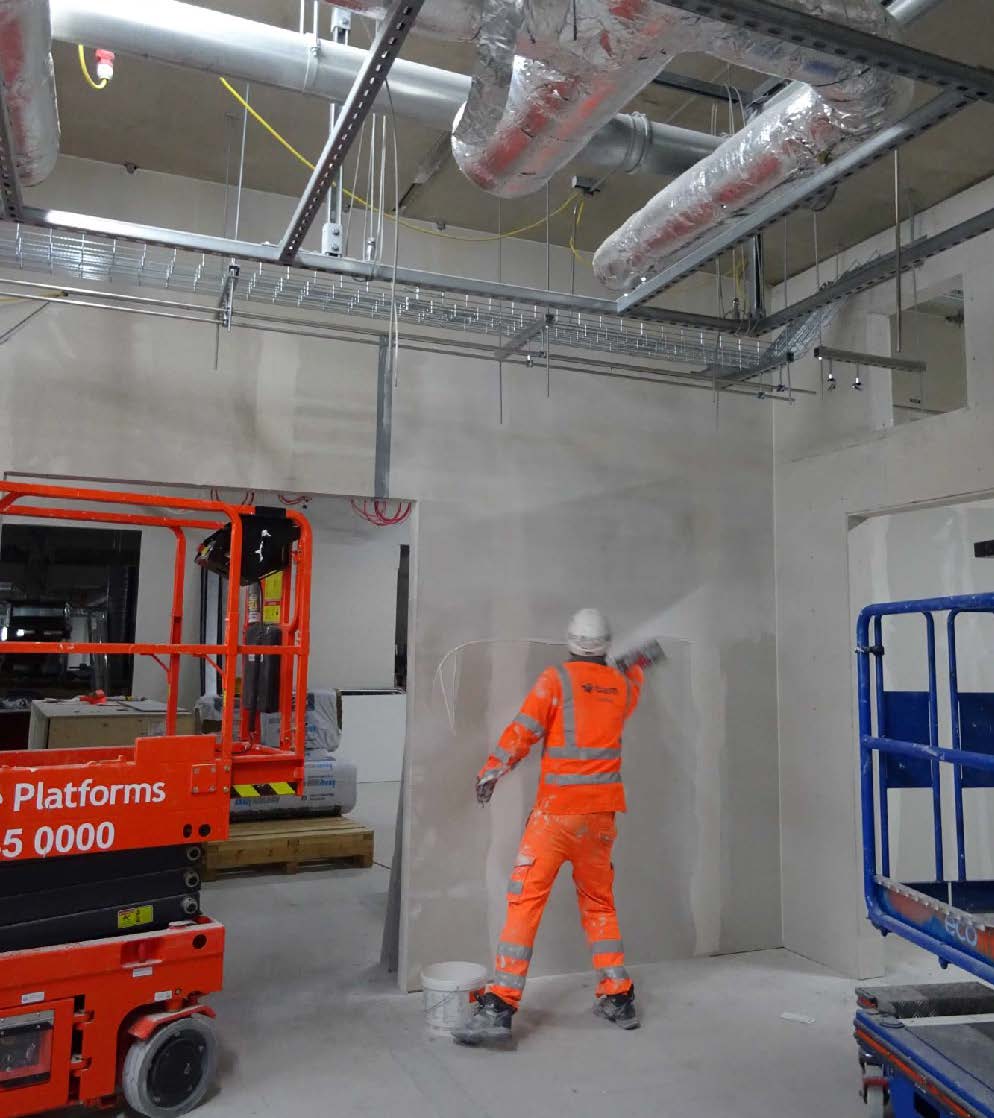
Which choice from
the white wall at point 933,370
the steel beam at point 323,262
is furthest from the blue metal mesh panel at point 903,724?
the white wall at point 933,370

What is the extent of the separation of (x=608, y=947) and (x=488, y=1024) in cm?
68

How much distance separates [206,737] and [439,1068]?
1673 millimetres

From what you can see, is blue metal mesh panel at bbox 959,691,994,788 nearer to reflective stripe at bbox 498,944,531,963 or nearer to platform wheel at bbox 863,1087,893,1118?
platform wheel at bbox 863,1087,893,1118

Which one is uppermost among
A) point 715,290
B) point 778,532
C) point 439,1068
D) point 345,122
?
point 715,290

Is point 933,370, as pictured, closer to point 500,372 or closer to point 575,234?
point 575,234

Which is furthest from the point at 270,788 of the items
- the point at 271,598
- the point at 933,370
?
the point at 933,370

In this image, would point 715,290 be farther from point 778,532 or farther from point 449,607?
point 449,607

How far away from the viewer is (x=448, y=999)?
4094 mm

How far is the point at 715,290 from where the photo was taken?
5855 mm

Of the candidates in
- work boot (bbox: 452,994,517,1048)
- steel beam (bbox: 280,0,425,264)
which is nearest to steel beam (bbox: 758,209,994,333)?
steel beam (bbox: 280,0,425,264)

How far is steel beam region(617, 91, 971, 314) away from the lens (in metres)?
2.77

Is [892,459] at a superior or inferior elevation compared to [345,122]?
inferior

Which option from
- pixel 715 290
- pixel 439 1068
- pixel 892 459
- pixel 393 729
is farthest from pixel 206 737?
pixel 393 729

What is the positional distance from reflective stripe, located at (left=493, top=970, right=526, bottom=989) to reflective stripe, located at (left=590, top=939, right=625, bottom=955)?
43 centimetres
